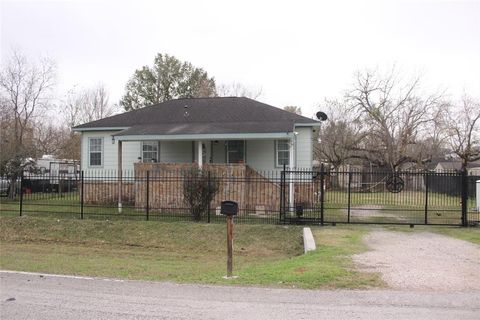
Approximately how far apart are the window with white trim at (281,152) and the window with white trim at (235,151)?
1564 millimetres

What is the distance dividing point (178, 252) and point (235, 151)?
8.47 meters

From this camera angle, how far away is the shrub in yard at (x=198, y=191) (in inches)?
609

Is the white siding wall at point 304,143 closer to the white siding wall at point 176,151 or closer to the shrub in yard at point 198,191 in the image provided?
the white siding wall at point 176,151

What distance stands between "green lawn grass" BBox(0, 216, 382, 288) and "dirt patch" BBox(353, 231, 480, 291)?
45cm

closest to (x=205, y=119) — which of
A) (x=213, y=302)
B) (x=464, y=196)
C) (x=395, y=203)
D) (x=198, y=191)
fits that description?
(x=198, y=191)

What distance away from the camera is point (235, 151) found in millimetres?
20547

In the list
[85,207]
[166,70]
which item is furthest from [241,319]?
[166,70]

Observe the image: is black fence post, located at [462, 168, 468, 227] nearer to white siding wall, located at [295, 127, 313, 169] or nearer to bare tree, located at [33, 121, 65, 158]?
white siding wall, located at [295, 127, 313, 169]

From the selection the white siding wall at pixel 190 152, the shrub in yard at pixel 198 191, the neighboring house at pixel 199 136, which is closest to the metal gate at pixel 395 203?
the white siding wall at pixel 190 152

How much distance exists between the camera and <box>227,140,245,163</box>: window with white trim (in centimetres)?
2037

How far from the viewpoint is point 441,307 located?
18.9 feet

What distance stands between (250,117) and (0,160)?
13684 mm

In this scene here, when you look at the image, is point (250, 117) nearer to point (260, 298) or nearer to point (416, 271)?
point (416, 271)

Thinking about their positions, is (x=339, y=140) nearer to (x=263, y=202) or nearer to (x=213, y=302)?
(x=263, y=202)
